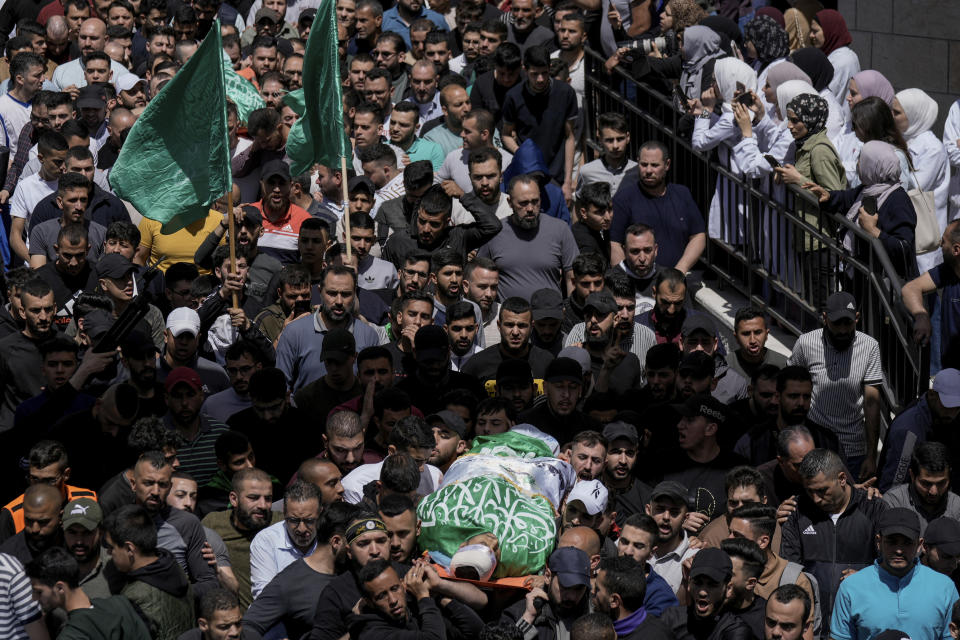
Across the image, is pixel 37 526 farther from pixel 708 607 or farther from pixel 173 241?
pixel 173 241

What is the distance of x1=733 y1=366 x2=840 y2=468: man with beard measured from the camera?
1105 centimetres

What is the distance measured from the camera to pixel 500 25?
16.9 meters

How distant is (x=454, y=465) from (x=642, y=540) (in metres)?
1.23

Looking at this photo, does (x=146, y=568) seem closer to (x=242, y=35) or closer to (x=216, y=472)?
(x=216, y=472)

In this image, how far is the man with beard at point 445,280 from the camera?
41.6ft

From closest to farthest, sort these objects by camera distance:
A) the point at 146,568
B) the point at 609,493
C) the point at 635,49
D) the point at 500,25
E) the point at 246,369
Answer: the point at 146,568 < the point at 609,493 < the point at 246,369 < the point at 635,49 < the point at 500,25

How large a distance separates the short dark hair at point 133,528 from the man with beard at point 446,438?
6.37 feet

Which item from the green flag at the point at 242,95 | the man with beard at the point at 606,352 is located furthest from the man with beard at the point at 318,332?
the green flag at the point at 242,95

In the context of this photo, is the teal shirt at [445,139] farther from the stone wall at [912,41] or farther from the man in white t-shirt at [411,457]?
the man in white t-shirt at [411,457]

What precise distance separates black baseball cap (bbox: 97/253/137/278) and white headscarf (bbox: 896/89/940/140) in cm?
577

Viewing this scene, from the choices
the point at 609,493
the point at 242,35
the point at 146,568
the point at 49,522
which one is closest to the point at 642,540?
the point at 609,493

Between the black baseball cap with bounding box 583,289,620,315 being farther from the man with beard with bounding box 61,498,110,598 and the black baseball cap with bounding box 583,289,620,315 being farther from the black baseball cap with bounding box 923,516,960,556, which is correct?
the man with beard with bounding box 61,498,110,598

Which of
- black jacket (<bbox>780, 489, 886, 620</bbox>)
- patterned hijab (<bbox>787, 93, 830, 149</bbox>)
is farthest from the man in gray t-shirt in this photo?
black jacket (<bbox>780, 489, 886, 620</bbox>)

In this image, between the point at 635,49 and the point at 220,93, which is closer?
the point at 220,93
